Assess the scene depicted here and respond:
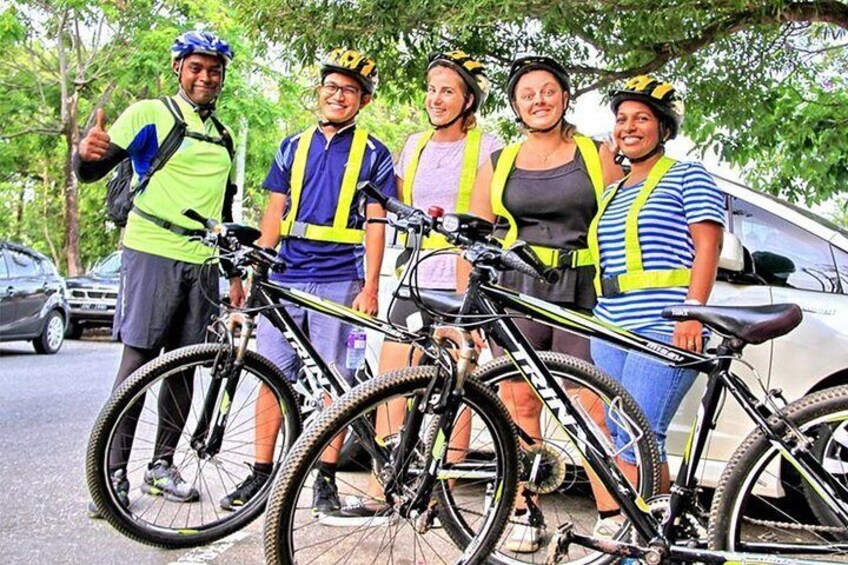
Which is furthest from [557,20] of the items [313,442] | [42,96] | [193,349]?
[42,96]

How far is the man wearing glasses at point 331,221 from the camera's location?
3697mm

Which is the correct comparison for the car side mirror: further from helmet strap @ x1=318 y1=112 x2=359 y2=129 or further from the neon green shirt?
the neon green shirt

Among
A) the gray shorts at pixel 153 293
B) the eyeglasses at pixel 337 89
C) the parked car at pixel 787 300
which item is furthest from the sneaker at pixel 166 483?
the eyeglasses at pixel 337 89

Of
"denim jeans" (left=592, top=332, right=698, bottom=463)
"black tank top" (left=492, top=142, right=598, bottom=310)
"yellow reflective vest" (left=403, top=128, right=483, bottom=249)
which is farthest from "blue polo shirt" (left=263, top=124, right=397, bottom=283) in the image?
"denim jeans" (left=592, top=332, right=698, bottom=463)

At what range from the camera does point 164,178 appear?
3.81 meters

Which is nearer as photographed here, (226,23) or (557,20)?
(557,20)

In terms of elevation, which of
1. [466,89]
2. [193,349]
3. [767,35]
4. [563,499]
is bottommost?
[563,499]

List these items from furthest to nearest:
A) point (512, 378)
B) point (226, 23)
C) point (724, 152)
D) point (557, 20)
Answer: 1. point (226, 23)
2. point (724, 152)
3. point (557, 20)
4. point (512, 378)

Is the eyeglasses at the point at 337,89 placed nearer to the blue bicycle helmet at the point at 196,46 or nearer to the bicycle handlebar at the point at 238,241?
the blue bicycle helmet at the point at 196,46

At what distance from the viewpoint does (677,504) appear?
270 cm

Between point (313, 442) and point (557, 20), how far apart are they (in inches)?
131

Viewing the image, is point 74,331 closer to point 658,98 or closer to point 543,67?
point 543,67

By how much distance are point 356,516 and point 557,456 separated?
2.95 feet

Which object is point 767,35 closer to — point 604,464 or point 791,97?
point 791,97
